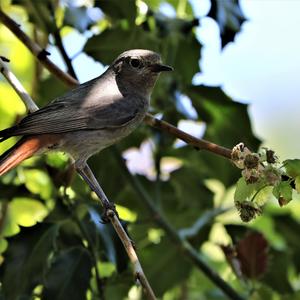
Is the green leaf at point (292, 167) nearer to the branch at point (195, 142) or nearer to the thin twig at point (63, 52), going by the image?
the branch at point (195, 142)

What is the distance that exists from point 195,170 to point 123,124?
59 centimetres

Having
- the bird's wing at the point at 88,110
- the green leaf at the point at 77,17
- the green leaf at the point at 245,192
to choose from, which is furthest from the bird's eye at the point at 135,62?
the green leaf at the point at 245,192

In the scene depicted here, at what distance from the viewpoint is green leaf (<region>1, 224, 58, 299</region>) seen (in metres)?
2.83

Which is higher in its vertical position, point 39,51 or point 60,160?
point 39,51

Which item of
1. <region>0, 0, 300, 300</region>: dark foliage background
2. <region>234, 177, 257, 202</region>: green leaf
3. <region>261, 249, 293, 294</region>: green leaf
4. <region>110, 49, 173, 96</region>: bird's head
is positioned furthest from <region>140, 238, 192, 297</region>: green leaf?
<region>234, 177, 257, 202</region>: green leaf

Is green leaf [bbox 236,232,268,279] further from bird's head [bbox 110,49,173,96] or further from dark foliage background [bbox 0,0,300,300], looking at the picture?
bird's head [bbox 110,49,173,96]

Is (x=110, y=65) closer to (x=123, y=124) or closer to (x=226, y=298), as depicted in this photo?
(x=123, y=124)

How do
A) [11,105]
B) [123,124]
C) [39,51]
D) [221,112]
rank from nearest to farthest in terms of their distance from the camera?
[39,51] → [123,124] → [221,112] → [11,105]

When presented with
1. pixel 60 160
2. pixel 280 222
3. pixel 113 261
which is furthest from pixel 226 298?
pixel 60 160

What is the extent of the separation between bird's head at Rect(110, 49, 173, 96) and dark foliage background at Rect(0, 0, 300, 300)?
0.06 m

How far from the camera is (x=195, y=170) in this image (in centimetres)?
369

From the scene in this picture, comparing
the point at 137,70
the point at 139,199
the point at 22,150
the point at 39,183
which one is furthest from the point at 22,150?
the point at 137,70

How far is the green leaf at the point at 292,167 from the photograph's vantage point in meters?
2.15

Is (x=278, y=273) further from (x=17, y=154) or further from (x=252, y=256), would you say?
(x=17, y=154)
